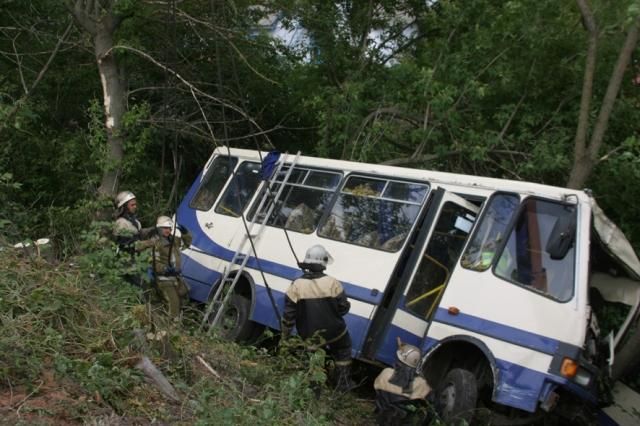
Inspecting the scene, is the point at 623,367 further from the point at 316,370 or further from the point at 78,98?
the point at 78,98

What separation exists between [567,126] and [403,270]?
172 inches

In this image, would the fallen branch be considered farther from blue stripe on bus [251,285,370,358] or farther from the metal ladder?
the metal ladder

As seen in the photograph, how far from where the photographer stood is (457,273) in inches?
296

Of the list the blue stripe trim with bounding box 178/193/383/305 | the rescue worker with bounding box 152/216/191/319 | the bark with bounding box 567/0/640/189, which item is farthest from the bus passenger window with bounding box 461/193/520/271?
the rescue worker with bounding box 152/216/191/319

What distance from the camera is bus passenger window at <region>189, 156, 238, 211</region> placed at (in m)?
10.7

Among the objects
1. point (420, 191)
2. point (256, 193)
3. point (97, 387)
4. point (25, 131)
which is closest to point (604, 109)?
point (420, 191)

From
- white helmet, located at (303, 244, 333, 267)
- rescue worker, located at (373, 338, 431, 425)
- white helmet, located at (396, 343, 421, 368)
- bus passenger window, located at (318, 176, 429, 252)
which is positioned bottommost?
rescue worker, located at (373, 338, 431, 425)

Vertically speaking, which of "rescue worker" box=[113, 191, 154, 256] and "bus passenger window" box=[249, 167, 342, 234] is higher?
"bus passenger window" box=[249, 167, 342, 234]

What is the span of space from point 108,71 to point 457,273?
6234 millimetres

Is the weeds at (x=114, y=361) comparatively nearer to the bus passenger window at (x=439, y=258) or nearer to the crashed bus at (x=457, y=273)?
the crashed bus at (x=457, y=273)

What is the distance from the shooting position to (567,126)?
36.1ft

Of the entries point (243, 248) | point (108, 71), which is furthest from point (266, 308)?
point (108, 71)

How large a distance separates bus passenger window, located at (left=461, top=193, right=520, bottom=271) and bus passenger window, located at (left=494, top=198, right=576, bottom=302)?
12 centimetres

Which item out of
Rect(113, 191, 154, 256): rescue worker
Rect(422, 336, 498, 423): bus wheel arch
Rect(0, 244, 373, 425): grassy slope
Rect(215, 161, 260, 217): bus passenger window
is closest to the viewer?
Rect(0, 244, 373, 425): grassy slope
